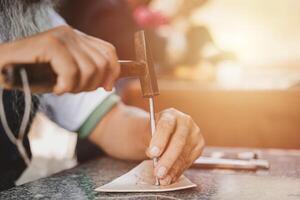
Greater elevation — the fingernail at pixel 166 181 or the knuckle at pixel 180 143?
the knuckle at pixel 180 143

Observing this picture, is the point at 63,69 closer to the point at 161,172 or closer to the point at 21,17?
the point at 161,172

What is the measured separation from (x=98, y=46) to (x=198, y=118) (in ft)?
5.83

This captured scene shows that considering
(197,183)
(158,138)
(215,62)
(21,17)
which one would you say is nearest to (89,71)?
(158,138)

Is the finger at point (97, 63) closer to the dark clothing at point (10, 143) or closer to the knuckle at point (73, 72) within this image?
the knuckle at point (73, 72)

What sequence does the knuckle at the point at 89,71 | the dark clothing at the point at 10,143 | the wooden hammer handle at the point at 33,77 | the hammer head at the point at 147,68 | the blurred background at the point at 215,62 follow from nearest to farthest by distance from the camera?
1. the wooden hammer handle at the point at 33,77
2. the knuckle at the point at 89,71
3. the hammer head at the point at 147,68
4. the dark clothing at the point at 10,143
5. the blurred background at the point at 215,62

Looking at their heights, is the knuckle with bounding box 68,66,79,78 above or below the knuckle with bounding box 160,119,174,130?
above

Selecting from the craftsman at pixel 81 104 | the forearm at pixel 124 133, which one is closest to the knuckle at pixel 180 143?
the craftsman at pixel 81 104

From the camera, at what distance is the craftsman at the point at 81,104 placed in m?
0.71

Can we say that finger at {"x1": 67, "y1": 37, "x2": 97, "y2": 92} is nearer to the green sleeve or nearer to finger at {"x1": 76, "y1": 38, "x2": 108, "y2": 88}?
finger at {"x1": 76, "y1": 38, "x2": 108, "y2": 88}

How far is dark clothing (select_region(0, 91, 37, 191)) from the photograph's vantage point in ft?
4.47

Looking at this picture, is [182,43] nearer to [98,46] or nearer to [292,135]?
[292,135]

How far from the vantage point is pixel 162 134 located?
1.03m

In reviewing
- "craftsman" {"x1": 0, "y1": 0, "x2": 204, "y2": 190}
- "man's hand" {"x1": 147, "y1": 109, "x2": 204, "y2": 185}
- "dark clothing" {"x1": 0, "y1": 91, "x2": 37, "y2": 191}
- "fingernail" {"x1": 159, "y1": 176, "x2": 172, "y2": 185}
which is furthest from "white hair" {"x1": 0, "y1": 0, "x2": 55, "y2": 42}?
"fingernail" {"x1": 159, "y1": 176, "x2": 172, "y2": 185}

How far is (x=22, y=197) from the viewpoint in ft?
3.18
